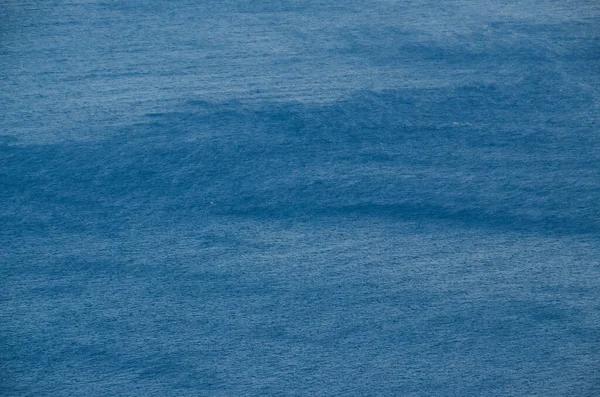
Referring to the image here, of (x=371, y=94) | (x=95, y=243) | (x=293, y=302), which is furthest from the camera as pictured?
(x=371, y=94)

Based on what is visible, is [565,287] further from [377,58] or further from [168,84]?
[168,84]

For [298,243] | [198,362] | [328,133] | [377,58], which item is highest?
[377,58]

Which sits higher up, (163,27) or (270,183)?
(163,27)

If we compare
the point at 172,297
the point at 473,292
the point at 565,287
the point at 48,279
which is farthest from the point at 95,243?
the point at 565,287

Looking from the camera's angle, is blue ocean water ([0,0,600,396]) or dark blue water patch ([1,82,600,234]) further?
dark blue water patch ([1,82,600,234])

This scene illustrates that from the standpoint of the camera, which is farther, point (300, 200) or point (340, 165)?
point (340, 165)

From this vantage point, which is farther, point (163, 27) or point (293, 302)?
point (163, 27)

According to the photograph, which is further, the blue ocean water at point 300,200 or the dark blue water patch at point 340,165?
the dark blue water patch at point 340,165

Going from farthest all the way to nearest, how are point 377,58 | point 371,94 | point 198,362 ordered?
point 377,58
point 371,94
point 198,362
